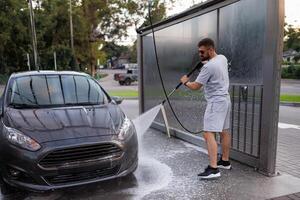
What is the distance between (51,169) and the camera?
3295mm

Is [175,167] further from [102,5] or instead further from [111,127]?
[102,5]

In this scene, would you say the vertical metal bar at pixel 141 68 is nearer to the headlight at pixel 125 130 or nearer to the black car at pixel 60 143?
the black car at pixel 60 143

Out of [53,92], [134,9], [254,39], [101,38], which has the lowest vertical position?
[53,92]

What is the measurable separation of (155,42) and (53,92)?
3.46 meters

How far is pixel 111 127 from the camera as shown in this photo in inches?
149

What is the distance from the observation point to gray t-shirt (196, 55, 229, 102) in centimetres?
392

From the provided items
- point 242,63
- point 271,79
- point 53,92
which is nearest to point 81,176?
point 53,92

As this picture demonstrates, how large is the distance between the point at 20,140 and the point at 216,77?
251cm

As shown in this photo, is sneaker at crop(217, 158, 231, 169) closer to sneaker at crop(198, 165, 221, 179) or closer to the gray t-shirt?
sneaker at crop(198, 165, 221, 179)

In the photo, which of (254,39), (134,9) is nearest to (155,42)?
(254,39)

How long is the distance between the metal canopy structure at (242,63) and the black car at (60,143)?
1.74 metres

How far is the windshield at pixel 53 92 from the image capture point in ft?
14.0

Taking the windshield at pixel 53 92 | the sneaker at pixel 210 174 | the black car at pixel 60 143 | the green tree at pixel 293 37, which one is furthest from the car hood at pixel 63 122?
the green tree at pixel 293 37

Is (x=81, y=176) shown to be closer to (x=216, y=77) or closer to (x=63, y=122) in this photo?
(x=63, y=122)
